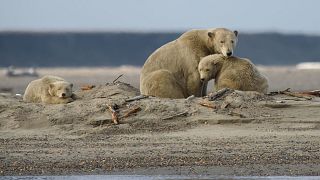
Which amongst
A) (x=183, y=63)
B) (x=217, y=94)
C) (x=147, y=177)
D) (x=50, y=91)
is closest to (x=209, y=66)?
(x=217, y=94)

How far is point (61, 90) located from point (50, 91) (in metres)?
0.33

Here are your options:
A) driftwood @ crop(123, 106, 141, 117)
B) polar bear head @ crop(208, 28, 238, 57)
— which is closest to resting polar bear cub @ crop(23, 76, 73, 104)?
driftwood @ crop(123, 106, 141, 117)

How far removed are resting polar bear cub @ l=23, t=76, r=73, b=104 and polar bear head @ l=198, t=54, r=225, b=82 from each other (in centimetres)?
221

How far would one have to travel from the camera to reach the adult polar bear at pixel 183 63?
16531mm

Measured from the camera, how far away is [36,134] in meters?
14.9

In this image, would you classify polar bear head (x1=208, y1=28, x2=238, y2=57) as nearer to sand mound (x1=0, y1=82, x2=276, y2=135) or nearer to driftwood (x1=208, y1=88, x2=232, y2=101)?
driftwood (x1=208, y1=88, x2=232, y2=101)

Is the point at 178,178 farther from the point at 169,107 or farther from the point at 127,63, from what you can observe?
the point at 127,63

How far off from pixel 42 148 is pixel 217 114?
2694 millimetres

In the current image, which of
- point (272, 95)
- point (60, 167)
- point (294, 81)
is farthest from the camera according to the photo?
point (294, 81)

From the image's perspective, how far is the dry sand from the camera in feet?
41.1

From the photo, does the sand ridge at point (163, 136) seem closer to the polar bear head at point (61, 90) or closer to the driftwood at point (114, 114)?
the driftwood at point (114, 114)

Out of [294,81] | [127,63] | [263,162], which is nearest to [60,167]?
[263,162]

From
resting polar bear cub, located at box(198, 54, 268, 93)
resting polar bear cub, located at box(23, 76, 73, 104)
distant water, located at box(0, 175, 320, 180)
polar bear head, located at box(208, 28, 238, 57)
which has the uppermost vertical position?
polar bear head, located at box(208, 28, 238, 57)

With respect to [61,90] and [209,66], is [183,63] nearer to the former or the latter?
[209,66]
